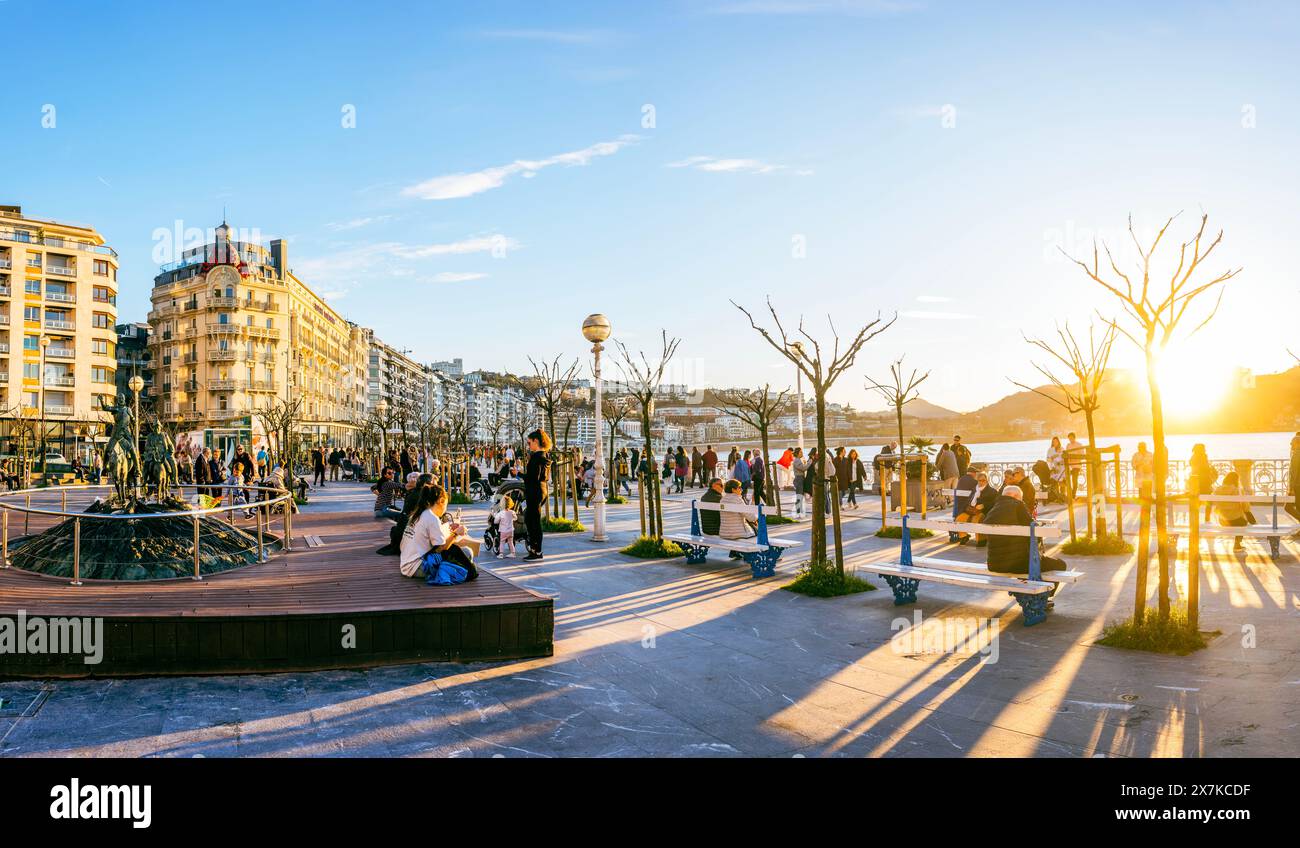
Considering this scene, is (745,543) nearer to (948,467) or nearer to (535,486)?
(535,486)

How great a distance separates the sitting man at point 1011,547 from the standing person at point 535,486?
6163 millimetres

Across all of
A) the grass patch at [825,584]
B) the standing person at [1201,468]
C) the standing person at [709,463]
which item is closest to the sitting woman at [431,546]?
the grass patch at [825,584]

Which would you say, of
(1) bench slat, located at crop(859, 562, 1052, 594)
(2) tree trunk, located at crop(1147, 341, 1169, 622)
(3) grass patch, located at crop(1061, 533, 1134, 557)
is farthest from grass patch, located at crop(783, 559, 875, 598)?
(3) grass patch, located at crop(1061, 533, 1134, 557)

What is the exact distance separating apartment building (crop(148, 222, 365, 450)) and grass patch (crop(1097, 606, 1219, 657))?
79385mm

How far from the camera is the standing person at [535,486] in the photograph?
12086 millimetres

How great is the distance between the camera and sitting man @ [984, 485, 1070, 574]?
8.73 metres

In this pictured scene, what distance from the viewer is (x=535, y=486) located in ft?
40.2

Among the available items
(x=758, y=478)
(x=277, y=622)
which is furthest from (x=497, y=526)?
(x=758, y=478)

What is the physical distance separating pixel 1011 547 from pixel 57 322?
8294 centimetres

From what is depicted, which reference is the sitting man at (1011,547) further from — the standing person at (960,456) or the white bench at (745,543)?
the standing person at (960,456)
